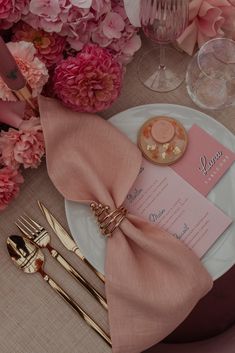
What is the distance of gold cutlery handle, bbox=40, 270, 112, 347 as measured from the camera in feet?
2.29

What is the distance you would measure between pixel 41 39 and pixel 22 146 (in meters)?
0.16

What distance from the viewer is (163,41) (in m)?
0.74

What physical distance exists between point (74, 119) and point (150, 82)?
0.16 meters

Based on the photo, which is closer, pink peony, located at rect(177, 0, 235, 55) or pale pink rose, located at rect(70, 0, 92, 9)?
pale pink rose, located at rect(70, 0, 92, 9)

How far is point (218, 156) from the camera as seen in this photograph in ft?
2.42

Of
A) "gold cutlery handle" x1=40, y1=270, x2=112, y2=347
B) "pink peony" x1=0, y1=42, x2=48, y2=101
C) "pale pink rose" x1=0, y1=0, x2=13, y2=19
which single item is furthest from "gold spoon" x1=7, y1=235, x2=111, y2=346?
"pale pink rose" x1=0, y1=0, x2=13, y2=19

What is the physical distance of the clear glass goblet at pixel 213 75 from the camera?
0.79m

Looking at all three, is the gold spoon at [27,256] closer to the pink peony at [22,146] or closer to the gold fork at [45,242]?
the gold fork at [45,242]

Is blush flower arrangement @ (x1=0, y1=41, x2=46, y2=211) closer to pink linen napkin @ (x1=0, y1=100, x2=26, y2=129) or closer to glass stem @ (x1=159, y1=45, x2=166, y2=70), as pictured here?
pink linen napkin @ (x1=0, y1=100, x2=26, y2=129)

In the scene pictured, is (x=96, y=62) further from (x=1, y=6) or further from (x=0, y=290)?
(x=0, y=290)

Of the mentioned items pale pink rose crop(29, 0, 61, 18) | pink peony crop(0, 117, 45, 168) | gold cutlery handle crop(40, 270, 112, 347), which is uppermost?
pale pink rose crop(29, 0, 61, 18)

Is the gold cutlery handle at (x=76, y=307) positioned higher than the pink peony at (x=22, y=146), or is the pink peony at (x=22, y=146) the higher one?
the pink peony at (x=22, y=146)

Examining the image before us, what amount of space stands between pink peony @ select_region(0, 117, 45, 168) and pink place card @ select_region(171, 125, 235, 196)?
0.69ft

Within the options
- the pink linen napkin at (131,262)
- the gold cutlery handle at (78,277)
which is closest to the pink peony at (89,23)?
the pink linen napkin at (131,262)
